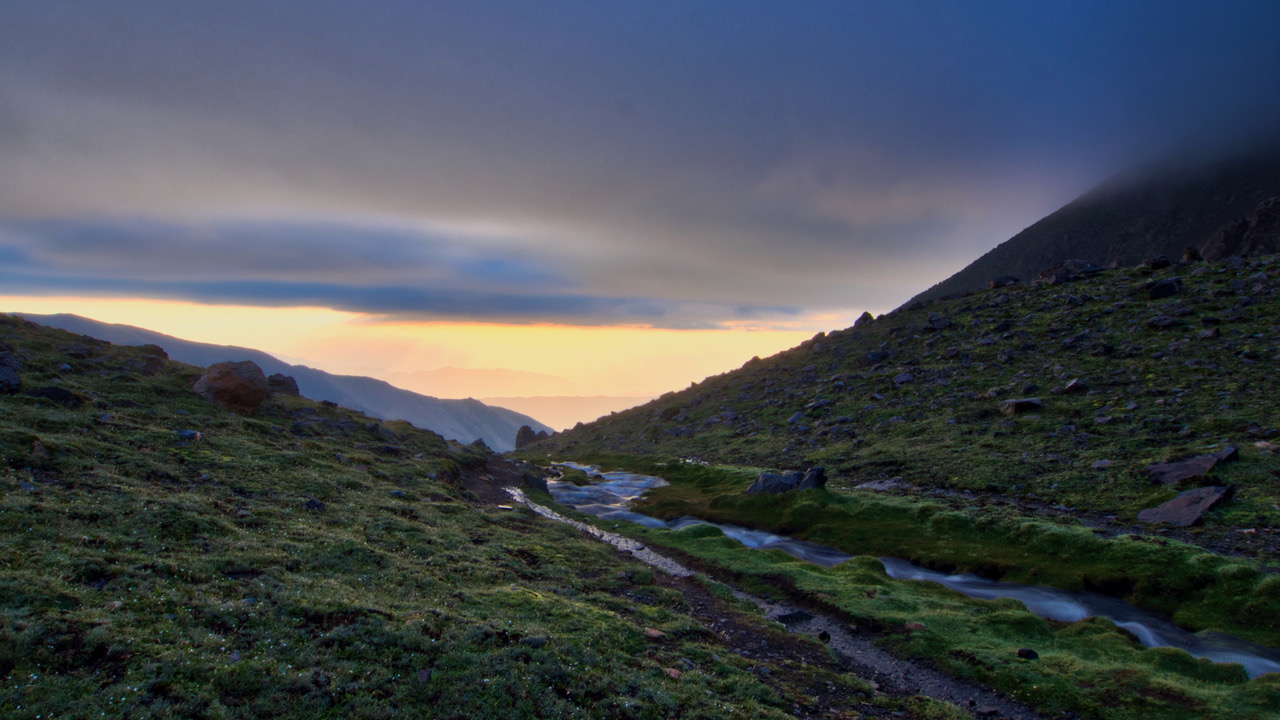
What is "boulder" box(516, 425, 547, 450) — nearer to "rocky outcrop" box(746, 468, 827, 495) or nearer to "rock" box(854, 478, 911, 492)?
"rocky outcrop" box(746, 468, 827, 495)

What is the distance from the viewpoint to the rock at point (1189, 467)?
39000 mm

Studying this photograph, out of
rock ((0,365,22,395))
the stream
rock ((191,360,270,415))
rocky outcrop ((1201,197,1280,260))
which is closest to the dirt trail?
the stream

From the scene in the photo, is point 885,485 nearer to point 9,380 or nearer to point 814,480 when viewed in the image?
point 814,480

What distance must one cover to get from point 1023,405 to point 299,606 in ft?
213

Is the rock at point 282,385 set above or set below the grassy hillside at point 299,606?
above

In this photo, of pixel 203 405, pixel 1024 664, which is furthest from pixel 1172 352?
pixel 203 405

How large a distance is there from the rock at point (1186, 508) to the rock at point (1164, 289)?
53808mm

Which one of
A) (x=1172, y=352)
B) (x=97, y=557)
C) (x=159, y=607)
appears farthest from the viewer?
(x=1172, y=352)

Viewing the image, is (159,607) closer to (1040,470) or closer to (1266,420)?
(1040,470)

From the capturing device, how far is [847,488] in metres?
54.2

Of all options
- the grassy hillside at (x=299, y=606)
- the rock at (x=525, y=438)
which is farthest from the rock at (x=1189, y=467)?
the rock at (x=525, y=438)

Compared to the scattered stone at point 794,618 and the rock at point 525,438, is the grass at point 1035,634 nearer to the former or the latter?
the scattered stone at point 794,618

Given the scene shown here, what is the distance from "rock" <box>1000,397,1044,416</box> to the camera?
58625 millimetres

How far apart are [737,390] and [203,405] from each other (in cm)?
8696
